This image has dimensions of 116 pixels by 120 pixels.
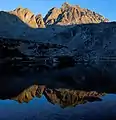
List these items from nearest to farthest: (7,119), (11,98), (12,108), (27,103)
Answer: (7,119) < (12,108) < (27,103) < (11,98)

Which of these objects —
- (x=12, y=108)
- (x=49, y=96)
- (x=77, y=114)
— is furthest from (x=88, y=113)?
(x=49, y=96)

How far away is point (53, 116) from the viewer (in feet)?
106

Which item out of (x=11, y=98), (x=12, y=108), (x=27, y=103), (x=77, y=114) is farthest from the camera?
(x=11, y=98)

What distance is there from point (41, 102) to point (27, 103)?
1.83 metres

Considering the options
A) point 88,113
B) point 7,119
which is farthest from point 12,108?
point 88,113

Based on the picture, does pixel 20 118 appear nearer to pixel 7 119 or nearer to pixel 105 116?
pixel 7 119

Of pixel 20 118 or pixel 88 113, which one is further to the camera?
pixel 88 113

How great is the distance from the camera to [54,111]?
34625 mm

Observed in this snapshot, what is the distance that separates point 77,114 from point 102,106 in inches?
209

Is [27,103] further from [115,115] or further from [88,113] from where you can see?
[115,115]

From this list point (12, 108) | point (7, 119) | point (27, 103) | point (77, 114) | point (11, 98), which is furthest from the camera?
point (11, 98)

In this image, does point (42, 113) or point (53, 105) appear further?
point (53, 105)

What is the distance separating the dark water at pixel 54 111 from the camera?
104ft

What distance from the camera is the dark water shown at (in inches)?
1247
